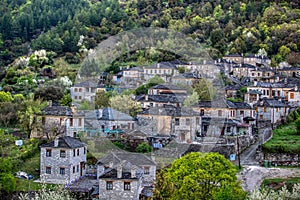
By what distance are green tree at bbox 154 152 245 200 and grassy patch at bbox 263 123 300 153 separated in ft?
35.6

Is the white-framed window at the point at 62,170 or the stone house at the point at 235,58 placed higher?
the stone house at the point at 235,58

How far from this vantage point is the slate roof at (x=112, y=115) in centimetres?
4019

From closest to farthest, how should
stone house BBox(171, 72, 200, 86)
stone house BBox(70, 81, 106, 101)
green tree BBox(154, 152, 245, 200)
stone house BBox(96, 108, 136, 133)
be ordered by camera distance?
1. green tree BBox(154, 152, 245, 200)
2. stone house BBox(96, 108, 136, 133)
3. stone house BBox(70, 81, 106, 101)
4. stone house BBox(171, 72, 200, 86)

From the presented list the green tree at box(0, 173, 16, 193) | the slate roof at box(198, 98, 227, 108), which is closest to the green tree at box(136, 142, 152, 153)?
the slate roof at box(198, 98, 227, 108)

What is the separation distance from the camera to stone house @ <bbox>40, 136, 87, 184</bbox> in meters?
33.7

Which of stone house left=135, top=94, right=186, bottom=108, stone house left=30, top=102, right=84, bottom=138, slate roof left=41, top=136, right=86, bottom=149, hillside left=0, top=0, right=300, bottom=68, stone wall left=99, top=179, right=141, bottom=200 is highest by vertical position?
hillside left=0, top=0, right=300, bottom=68

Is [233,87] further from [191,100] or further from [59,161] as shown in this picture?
[59,161]

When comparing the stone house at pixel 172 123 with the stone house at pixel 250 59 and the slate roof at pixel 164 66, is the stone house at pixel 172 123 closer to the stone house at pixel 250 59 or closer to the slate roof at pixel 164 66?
the slate roof at pixel 164 66

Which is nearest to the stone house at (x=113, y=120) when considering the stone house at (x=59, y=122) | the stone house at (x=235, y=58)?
the stone house at (x=59, y=122)

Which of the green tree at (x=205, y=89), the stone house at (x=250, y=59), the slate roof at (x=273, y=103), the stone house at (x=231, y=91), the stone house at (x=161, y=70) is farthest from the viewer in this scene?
the stone house at (x=250, y=59)

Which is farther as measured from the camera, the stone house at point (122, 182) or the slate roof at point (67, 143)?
the slate roof at point (67, 143)

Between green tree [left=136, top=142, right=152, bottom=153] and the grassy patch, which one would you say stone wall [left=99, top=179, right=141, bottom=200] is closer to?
green tree [left=136, top=142, right=152, bottom=153]

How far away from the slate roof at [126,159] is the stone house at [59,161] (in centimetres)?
160

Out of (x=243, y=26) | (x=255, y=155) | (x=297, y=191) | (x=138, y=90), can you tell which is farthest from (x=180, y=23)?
(x=297, y=191)
